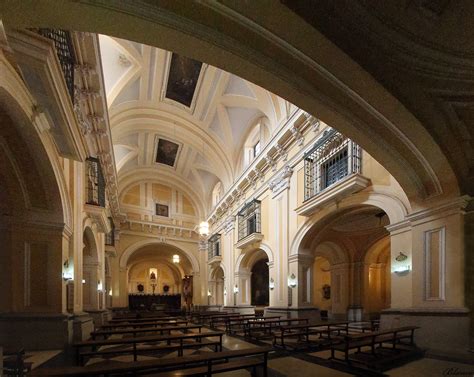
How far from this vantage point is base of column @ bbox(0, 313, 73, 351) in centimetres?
627

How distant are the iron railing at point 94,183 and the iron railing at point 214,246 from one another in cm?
1162

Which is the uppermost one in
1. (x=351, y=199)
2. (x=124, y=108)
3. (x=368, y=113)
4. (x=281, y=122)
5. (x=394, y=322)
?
(x=124, y=108)

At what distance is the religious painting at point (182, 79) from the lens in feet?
42.7

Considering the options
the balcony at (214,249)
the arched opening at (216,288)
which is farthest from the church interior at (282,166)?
the arched opening at (216,288)

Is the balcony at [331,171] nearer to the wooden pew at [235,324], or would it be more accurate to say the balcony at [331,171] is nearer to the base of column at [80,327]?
the wooden pew at [235,324]

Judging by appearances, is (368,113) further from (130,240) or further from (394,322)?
(130,240)

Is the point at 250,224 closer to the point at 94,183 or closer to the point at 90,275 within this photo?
the point at 90,275

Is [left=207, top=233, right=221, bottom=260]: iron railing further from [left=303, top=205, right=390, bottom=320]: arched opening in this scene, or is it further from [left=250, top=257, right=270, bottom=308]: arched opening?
[left=303, top=205, right=390, bottom=320]: arched opening

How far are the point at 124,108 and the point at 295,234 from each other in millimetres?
9865

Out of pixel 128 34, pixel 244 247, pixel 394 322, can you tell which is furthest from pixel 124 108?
pixel 394 322

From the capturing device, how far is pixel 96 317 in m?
11.6

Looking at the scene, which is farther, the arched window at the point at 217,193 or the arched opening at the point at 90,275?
the arched window at the point at 217,193

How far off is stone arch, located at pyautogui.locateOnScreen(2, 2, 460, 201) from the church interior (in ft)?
0.06

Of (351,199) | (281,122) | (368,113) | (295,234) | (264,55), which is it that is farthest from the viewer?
(281,122)
